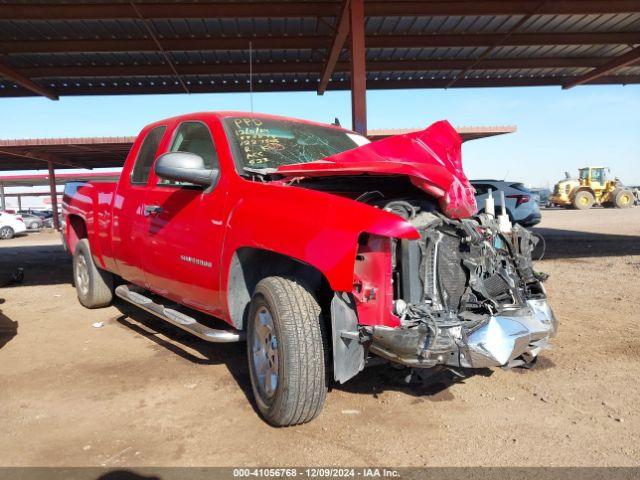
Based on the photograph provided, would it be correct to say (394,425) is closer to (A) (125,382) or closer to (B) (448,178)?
(B) (448,178)

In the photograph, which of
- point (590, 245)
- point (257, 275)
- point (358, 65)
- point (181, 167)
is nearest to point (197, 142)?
point (181, 167)

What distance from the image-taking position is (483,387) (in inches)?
134

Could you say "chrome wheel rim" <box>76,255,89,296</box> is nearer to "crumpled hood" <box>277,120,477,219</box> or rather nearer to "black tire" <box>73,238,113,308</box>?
"black tire" <box>73,238,113,308</box>

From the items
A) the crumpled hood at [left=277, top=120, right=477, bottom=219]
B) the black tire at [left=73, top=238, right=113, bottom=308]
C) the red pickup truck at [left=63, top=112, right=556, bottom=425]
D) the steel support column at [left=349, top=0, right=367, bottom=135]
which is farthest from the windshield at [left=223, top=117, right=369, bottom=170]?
the steel support column at [left=349, top=0, right=367, bottom=135]

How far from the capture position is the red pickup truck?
2.48m

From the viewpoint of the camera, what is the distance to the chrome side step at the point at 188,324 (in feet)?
10.4

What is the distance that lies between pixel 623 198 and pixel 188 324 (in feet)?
110

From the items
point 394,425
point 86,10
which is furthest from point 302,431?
point 86,10

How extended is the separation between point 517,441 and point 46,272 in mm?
9674

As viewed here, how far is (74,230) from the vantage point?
242 inches

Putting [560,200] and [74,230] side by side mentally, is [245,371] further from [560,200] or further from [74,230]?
[560,200]

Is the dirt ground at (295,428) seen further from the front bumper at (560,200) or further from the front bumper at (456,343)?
the front bumper at (560,200)

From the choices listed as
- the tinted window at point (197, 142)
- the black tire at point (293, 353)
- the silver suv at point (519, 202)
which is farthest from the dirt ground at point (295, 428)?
the silver suv at point (519, 202)

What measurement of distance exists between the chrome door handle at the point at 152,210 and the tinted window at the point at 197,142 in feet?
1.74
